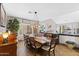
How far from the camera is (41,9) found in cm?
175

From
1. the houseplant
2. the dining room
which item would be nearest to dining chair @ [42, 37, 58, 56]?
the dining room

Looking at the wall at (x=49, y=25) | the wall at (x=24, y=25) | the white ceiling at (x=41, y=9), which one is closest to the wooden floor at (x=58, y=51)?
the wall at (x=24, y=25)

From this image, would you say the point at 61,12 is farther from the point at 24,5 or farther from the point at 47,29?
the point at 24,5

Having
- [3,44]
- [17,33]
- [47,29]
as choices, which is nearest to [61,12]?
[47,29]

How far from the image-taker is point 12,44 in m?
1.76

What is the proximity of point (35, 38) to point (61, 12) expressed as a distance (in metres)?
0.63

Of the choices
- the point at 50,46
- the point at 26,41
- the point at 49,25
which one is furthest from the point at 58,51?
the point at 26,41

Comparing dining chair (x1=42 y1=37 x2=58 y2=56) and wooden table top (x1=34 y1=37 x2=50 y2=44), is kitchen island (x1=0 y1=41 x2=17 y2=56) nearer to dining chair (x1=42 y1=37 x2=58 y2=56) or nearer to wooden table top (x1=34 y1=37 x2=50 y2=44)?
wooden table top (x1=34 y1=37 x2=50 y2=44)

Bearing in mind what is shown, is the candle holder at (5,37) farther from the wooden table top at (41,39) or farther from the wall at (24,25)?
the wooden table top at (41,39)

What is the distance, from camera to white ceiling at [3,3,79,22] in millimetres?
1733

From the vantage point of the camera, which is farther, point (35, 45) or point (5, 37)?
point (35, 45)

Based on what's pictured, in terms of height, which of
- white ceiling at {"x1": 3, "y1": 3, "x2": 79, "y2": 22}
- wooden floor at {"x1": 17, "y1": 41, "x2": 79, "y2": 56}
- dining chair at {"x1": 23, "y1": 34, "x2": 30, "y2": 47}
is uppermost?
white ceiling at {"x1": 3, "y1": 3, "x2": 79, "y2": 22}

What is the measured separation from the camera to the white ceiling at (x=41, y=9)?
1.73 metres

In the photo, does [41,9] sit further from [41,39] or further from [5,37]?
[5,37]
